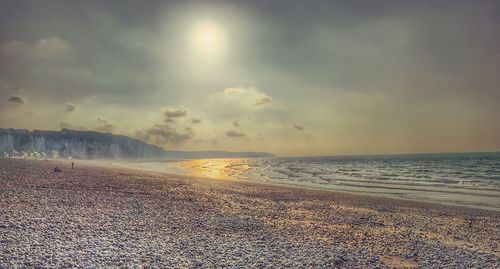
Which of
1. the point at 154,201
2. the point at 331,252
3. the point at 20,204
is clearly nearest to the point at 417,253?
the point at 331,252

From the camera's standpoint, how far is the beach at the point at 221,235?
10.1 metres

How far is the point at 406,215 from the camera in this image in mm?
20922

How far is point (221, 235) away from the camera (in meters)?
13.2

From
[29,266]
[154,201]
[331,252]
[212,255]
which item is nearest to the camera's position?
[29,266]

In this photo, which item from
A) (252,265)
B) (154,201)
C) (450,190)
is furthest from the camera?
(450,190)

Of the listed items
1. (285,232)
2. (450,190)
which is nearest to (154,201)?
(285,232)

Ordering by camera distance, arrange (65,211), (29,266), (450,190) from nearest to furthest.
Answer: (29,266) < (65,211) < (450,190)

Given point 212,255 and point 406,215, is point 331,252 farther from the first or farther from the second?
point 406,215

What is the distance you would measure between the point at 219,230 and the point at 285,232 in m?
2.94

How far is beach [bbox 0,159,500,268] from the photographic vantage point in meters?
10.1

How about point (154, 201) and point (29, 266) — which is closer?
Result: point (29, 266)

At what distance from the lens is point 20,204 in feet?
53.5

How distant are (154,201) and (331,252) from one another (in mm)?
12952

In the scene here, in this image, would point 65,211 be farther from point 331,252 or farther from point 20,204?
point 331,252
